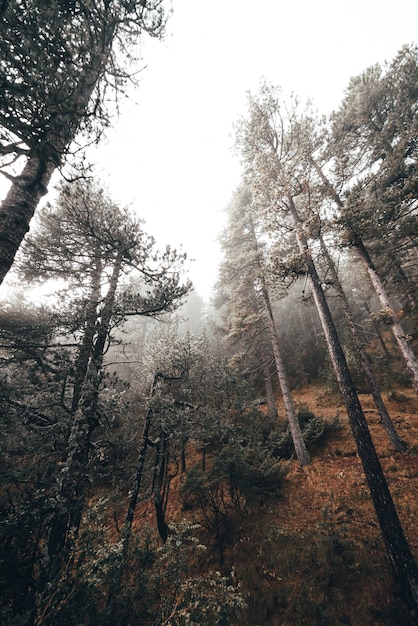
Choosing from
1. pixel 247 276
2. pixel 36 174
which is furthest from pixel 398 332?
pixel 36 174

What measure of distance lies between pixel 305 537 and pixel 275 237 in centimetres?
934

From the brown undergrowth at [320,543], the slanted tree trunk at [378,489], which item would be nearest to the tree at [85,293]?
the brown undergrowth at [320,543]

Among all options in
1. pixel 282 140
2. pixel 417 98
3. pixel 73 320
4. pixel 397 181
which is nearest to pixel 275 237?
pixel 282 140

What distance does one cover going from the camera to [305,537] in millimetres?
6531

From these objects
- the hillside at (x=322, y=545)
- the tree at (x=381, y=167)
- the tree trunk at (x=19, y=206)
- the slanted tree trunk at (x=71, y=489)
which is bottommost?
the hillside at (x=322, y=545)

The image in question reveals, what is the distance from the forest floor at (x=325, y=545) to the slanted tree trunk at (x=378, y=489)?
0.45 metres

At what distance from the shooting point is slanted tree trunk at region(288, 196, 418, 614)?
490 centimetres

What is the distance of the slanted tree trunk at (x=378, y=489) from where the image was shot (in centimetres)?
490

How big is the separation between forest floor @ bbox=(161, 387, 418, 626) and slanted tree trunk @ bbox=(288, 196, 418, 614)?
45cm

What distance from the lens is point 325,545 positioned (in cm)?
611

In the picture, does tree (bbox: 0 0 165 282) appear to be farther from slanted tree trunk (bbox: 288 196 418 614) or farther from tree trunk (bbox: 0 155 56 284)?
slanted tree trunk (bbox: 288 196 418 614)

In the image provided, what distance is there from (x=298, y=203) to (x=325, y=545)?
12400 millimetres

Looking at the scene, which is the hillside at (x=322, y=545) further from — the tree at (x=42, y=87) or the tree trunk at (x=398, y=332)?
the tree at (x=42, y=87)

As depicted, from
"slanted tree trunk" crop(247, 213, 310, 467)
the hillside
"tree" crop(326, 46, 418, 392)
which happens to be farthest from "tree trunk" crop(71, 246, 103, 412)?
"tree" crop(326, 46, 418, 392)
